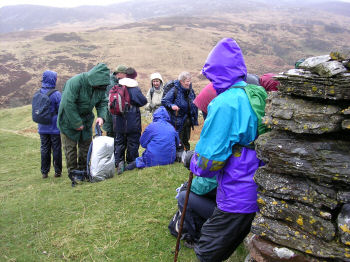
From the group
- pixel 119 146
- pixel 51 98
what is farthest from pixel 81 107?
pixel 119 146

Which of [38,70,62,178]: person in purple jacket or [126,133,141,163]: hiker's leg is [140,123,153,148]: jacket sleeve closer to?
[126,133,141,163]: hiker's leg

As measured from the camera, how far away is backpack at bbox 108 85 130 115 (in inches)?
338

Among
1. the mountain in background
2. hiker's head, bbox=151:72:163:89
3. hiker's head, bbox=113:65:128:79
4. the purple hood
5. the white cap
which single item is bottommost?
the mountain in background

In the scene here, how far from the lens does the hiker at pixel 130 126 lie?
8.74 m

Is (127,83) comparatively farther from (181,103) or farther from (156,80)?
(156,80)

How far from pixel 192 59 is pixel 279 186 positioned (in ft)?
167

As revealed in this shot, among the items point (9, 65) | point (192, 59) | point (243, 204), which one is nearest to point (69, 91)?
point (243, 204)

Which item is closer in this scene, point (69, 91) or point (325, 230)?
point (325, 230)

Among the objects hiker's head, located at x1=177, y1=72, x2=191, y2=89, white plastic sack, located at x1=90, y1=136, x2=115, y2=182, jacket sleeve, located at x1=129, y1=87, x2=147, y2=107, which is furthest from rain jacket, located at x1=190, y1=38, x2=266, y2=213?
jacket sleeve, located at x1=129, y1=87, x2=147, y2=107

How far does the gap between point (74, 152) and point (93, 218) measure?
2.93 metres

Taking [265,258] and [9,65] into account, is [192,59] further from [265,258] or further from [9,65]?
[265,258]

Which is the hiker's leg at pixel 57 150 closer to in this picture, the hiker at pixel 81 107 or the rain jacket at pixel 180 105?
the hiker at pixel 81 107

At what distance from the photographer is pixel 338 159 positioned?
282 centimetres

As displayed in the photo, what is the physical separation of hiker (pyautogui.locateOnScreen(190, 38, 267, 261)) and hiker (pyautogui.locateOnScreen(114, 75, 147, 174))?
17.8 feet
